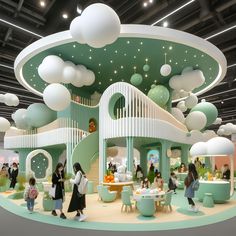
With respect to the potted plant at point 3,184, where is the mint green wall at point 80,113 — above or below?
above

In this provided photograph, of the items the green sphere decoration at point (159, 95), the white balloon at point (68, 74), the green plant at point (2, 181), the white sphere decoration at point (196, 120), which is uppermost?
the white balloon at point (68, 74)

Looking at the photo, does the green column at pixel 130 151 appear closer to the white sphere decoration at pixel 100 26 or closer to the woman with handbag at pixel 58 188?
the woman with handbag at pixel 58 188

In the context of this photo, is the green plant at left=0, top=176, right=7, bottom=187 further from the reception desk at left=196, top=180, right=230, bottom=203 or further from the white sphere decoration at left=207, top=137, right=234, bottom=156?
the white sphere decoration at left=207, top=137, right=234, bottom=156

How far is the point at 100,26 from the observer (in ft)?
20.2

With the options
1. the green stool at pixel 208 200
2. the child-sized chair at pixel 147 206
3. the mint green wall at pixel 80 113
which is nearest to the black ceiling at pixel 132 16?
the mint green wall at pixel 80 113

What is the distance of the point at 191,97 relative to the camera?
617 inches

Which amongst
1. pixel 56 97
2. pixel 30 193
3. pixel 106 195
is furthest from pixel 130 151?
pixel 30 193

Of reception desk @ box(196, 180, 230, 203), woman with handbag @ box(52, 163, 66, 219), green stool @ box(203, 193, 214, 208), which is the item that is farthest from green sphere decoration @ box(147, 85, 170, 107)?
woman with handbag @ box(52, 163, 66, 219)

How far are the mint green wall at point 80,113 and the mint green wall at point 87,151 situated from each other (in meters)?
1.74

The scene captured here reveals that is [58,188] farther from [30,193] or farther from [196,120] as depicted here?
[196,120]

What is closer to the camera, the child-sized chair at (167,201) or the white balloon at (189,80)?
the child-sized chair at (167,201)

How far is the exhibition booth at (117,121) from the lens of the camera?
23.9 ft

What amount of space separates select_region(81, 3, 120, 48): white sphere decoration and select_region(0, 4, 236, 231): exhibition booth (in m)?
0.02

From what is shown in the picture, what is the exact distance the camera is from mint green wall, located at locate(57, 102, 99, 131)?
1460 cm
